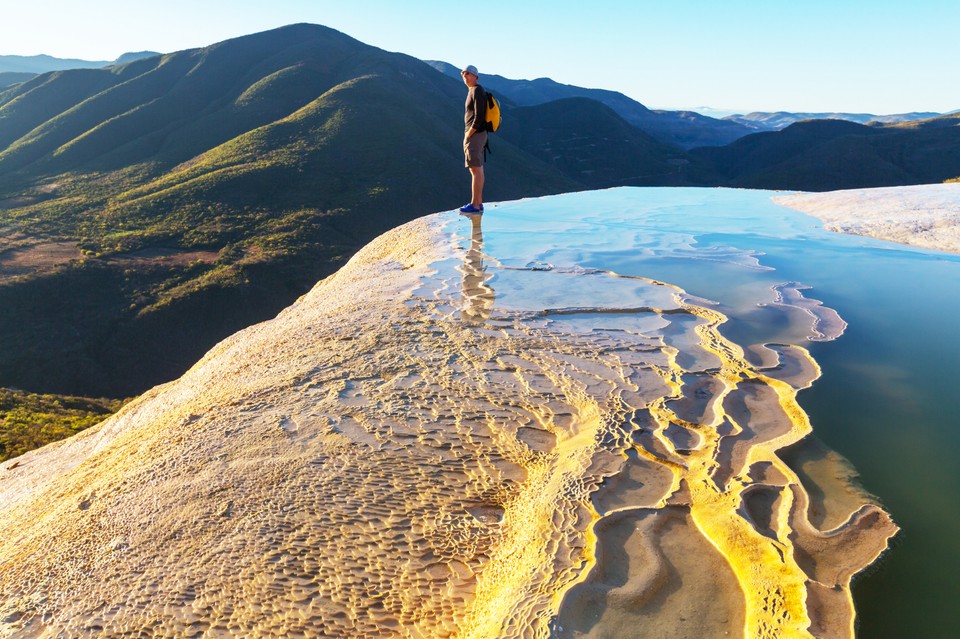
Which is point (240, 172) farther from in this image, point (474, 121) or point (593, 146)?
point (593, 146)

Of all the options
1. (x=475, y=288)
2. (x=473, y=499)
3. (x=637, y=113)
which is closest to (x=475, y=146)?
(x=475, y=288)

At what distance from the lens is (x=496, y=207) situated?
9758 mm

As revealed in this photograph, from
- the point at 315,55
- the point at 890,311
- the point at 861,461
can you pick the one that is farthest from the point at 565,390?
the point at 315,55

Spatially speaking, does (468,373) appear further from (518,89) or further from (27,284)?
(518,89)

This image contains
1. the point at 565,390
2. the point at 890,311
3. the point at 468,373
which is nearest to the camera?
the point at 565,390

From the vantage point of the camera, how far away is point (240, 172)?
53781mm

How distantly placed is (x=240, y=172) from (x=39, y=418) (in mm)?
41629

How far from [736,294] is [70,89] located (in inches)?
3890

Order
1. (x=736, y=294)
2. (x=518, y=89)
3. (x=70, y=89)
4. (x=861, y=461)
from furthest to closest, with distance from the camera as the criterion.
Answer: (x=518, y=89) → (x=70, y=89) → (x=736, y=294) → (x=861, y=461)

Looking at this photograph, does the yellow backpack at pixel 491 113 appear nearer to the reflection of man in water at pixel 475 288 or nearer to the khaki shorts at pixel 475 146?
the khaki shorts at pixel 475 146

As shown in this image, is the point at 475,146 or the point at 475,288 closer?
the point at 475,288

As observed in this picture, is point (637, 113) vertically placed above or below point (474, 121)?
above

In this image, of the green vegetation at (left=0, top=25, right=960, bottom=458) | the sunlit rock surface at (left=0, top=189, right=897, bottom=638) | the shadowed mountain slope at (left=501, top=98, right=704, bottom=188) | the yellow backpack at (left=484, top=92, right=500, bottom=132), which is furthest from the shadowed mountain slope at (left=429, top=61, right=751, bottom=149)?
the sunlit rock surface at (left=0, top=189, right=897, bottom=638)

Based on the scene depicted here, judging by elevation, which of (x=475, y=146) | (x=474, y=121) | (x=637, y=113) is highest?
(x=637, y=113)
